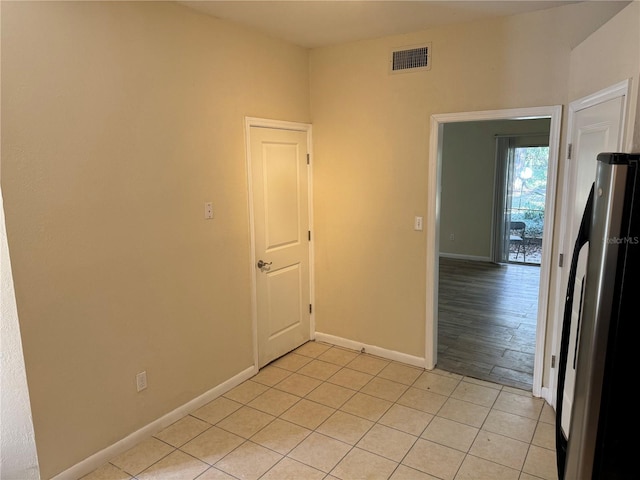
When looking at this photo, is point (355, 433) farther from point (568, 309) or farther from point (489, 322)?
point (489, 322)

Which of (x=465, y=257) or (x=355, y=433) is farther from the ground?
(x=465, y=257)

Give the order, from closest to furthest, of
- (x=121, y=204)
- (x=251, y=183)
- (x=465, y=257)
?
(x=121, y=204), (x=251, y=183), (x=465, y=257)

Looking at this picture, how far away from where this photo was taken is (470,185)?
7441mm

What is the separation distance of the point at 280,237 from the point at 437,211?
4.32 ft

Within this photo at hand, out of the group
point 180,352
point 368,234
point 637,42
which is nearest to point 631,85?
point 637,42

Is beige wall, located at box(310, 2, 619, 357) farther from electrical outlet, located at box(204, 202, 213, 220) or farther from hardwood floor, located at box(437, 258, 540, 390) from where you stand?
electrical outlet, located at box(204, 202, 213, 220)

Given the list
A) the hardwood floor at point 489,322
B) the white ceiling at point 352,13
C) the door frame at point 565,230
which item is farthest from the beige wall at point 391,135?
the hardwood floor at point 489,322

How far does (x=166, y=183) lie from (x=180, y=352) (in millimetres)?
1130

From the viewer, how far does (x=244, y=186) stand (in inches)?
129

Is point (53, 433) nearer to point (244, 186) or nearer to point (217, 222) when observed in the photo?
point (217, 222)

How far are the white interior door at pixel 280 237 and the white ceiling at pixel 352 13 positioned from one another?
76 cm

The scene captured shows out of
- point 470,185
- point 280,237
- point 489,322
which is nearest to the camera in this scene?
point 280,237

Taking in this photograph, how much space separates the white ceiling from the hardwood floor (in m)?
2.67

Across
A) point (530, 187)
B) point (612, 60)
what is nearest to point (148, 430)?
point (612, 60)
